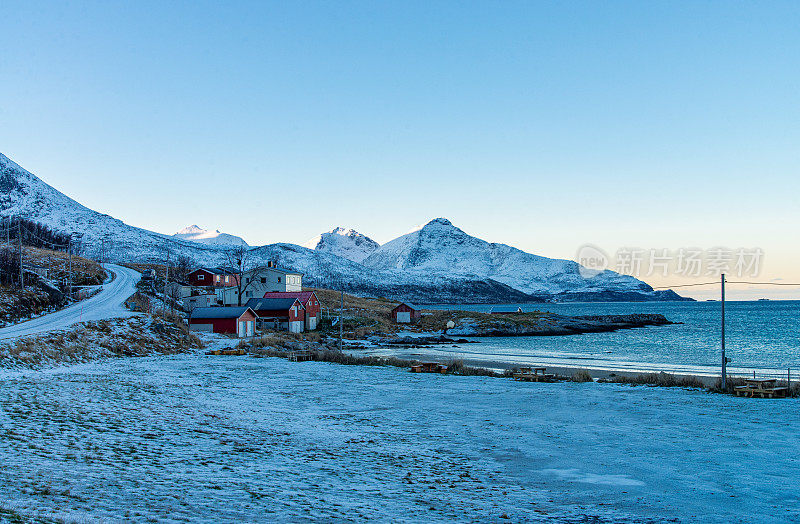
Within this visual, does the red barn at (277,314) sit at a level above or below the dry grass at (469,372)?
above

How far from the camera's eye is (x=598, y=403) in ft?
82.0

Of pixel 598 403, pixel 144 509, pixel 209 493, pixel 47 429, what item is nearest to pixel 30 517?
pixel 144 509

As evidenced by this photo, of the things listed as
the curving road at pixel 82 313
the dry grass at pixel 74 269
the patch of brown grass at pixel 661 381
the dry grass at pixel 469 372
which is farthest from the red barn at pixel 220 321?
the patch of brown grass at pixel 661 381

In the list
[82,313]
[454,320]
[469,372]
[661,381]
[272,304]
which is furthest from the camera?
[454,320]

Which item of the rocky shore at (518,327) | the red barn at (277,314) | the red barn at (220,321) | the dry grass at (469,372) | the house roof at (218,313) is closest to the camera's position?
the dry grass at (469,372)

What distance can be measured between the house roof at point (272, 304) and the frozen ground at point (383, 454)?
47.9 m

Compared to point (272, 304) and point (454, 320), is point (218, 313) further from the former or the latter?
point (454, 320)

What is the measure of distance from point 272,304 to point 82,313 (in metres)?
27.0

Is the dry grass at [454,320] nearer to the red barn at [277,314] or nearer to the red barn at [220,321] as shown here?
the red barn at [277,314]

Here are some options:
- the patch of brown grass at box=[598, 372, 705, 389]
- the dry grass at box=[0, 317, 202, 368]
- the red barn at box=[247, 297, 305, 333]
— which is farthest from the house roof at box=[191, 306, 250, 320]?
the patch of brown grass at box=[598, 372, 705, 389]

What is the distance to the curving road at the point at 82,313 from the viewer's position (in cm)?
4089

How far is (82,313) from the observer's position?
5206cm

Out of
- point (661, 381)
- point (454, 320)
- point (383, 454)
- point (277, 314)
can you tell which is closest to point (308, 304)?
point (277, 314)

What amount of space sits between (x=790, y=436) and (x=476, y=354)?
46.8 m
